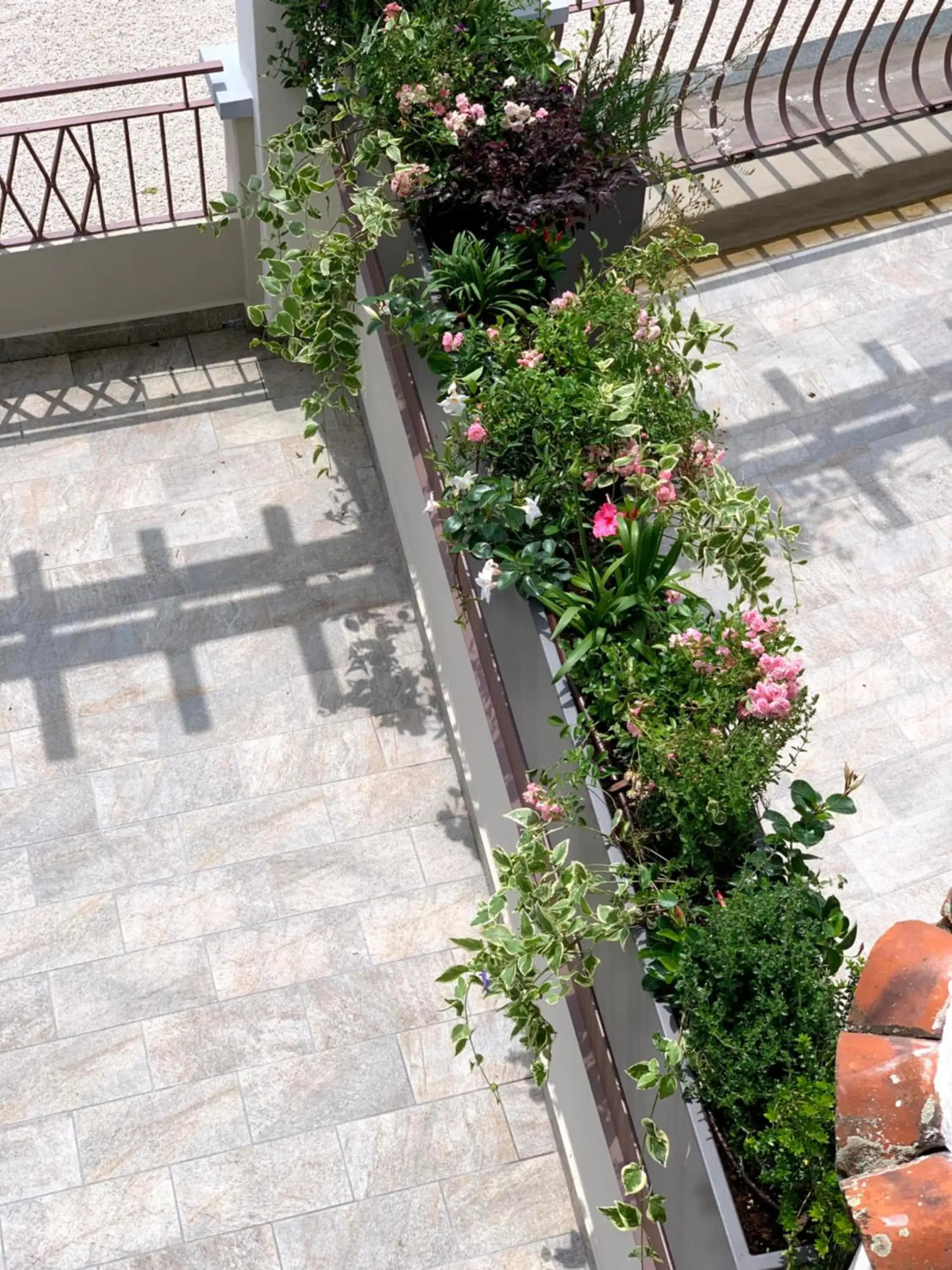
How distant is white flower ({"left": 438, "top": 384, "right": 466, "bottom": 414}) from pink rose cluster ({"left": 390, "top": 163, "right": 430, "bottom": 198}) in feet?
2.16

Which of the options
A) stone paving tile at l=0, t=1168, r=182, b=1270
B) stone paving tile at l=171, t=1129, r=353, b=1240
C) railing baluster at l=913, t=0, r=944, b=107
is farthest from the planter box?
railing baluster at l=913, t=0, r=944, b=107

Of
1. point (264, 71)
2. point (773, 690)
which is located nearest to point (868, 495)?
point (773, 690)

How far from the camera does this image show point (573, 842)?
3352mm

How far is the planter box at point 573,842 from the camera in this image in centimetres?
269

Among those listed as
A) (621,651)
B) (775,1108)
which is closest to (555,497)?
(621,651)

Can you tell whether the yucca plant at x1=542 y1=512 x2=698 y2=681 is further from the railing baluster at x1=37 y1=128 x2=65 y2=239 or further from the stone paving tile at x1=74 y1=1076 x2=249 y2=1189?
the railing baluster at x1=37 y1=128 x2=65 y2=239

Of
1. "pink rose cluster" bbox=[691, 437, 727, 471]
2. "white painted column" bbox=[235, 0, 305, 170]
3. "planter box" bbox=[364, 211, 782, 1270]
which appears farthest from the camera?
"white painted column" bbox=[235, 0, 305, 170]

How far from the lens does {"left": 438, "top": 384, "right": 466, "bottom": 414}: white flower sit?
3.47 metres

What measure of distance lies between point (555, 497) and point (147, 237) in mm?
2804

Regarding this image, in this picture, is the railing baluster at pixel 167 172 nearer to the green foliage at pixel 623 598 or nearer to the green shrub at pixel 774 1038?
the green foliage at pixel 623 598

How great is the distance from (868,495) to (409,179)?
2205 millimetres

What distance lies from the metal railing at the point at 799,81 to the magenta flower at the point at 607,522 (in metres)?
2.37

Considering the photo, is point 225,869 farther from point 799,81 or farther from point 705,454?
point 799,81

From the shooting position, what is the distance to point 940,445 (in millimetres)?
5238
